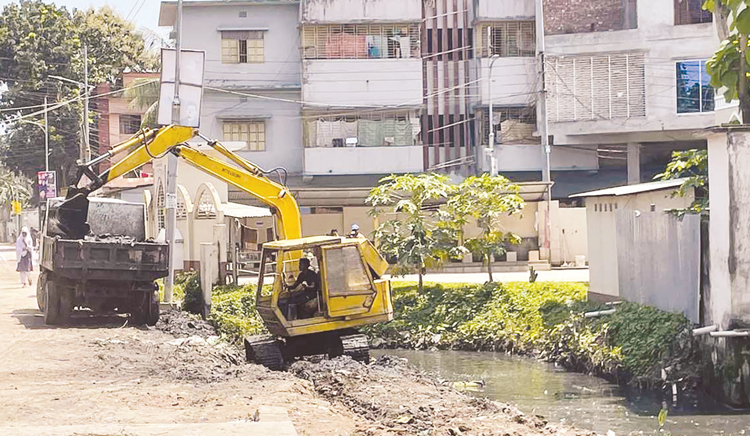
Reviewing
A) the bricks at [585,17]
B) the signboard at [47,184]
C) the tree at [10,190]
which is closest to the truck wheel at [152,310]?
the signboard at [47,184]

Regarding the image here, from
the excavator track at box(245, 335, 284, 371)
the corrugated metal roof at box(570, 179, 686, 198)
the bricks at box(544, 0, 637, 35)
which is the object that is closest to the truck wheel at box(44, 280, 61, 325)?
the excavator track at box(245, 335, 284, 371)

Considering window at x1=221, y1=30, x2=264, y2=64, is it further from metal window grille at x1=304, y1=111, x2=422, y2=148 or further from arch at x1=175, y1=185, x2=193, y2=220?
arch at x1=175, y1=185, x2=193, y2=220

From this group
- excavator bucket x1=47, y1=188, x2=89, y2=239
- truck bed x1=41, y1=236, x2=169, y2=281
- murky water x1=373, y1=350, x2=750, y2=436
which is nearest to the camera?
murky water x1=373, y1=350, x2=750, y2=436

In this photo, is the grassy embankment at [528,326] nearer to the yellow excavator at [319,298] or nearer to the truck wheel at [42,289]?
the truck wheel at [42,289]

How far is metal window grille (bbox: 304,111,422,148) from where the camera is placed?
47156 mm

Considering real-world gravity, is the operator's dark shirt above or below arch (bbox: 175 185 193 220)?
below

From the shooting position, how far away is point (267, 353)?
2077 centimetres

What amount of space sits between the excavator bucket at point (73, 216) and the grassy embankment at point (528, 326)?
485 centimetres

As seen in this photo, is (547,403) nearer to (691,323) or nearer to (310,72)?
(691,323)

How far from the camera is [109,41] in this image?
63.6 m

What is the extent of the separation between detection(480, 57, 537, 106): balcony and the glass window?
27.9m

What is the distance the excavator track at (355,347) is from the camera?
20547mm

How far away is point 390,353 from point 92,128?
124 feet

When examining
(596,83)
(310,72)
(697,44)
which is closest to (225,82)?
(310,72)
